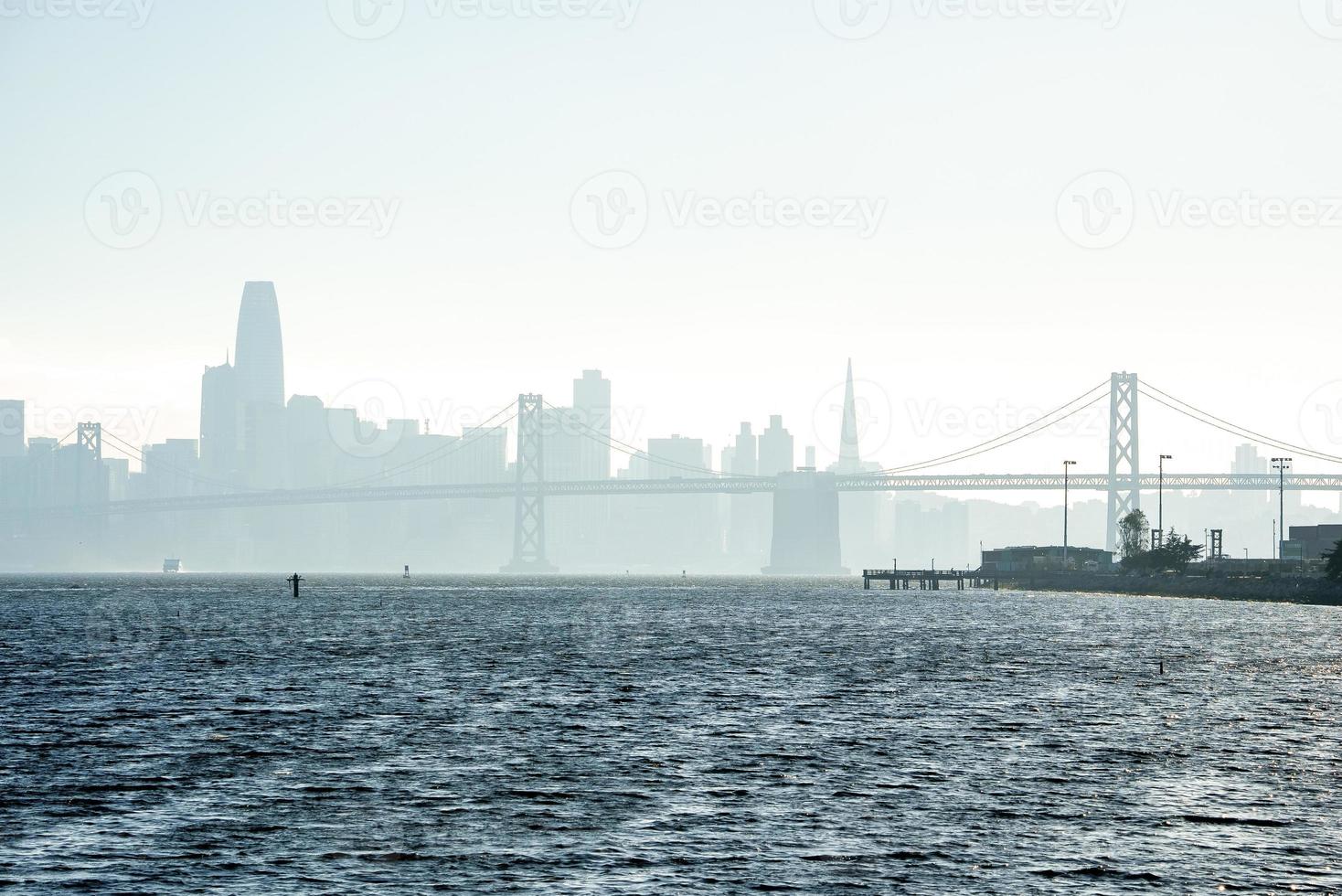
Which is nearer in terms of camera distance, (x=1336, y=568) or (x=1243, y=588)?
(x=1336, y=568)

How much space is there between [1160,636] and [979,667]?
3012cm

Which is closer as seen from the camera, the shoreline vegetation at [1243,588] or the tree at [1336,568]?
the tree at [1336,568]

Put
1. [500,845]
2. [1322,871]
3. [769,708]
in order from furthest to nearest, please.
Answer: [769,708] < [500,845] < [1322,871]

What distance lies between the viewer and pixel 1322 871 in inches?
1010

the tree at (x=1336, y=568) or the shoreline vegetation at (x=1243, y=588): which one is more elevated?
the tree at (x=1336, y=568)

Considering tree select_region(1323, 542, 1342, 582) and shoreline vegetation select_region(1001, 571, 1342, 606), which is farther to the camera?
shoreline vegetation select_region(1001, 571, 1342, 606)

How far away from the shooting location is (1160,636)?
95938mm

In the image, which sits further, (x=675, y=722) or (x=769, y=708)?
(x=769, y=708)

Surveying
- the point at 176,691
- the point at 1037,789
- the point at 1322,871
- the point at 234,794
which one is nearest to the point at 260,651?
the point at 176,691

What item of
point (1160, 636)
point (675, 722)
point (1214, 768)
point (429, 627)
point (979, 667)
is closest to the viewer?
point (1214, 768)

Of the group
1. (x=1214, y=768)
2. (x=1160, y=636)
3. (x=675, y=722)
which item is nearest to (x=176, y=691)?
(x=675, y=722)

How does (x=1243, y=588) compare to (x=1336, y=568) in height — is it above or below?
below

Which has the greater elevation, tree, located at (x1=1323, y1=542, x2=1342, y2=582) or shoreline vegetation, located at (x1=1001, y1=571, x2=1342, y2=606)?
tree, located at (x1=1323, y1=542, x2=1342, y2=582)

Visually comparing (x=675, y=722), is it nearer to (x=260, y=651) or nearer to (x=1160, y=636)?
(x=260, y=651)
